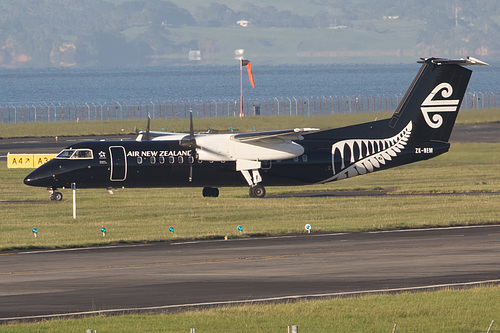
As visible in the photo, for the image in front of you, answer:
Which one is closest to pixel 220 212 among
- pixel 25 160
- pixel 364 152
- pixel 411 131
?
pixel 364 152

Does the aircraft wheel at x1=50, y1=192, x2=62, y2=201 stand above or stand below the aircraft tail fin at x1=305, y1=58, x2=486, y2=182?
below

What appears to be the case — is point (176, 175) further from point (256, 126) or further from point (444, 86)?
point (256, 126)

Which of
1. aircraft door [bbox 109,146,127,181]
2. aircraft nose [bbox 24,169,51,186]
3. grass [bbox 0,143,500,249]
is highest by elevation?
aircraft door [bbox 109,146,127,181]

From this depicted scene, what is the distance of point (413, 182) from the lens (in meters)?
56.1

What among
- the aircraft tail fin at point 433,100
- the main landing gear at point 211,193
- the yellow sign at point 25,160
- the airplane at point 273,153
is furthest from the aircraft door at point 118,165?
the yellow sign at point 25,160

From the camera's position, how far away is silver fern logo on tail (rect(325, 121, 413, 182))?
45750 mm

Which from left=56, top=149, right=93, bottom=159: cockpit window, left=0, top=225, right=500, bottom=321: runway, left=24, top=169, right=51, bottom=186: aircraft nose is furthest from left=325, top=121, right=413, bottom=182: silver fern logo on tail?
left=24, top=169, right=51, bottom=186: aircraft nose

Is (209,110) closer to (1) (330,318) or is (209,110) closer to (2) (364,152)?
(2) (364,152)

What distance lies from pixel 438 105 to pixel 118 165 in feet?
60.0

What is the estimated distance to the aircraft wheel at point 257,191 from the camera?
46781 mm

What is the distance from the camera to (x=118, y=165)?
44531mm

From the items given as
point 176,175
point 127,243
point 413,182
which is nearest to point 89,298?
point 127,243

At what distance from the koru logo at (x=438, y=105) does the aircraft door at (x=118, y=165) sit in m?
17.0

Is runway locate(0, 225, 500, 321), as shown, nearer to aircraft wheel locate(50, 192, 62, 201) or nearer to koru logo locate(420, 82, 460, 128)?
koru logo locate(420, 82, 460, 128)
